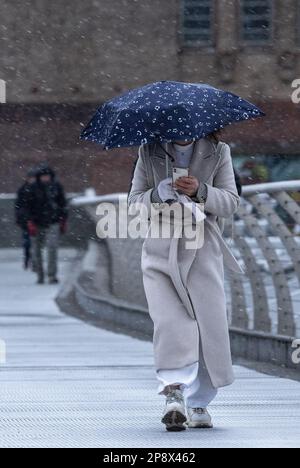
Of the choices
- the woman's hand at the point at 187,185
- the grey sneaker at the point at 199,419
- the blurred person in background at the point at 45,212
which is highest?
the blurred person in background at the point at 45,212

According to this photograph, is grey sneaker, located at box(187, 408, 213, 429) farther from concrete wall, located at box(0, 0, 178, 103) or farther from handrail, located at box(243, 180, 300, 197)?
concrete wall, located at box(0, 0, 178, 103)

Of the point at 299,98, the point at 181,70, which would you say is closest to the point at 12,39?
the point at 181,70

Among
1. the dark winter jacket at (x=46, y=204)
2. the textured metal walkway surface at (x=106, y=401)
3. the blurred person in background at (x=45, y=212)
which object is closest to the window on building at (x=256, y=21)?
the blurred person in background at (x=45, y=212)

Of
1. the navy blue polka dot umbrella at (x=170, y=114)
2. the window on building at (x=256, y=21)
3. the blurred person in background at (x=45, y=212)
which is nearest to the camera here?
the navy blue polka dot umbrella at (x=170, y=114)

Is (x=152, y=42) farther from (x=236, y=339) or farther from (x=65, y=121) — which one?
(x=236, y=339)

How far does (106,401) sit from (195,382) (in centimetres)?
155

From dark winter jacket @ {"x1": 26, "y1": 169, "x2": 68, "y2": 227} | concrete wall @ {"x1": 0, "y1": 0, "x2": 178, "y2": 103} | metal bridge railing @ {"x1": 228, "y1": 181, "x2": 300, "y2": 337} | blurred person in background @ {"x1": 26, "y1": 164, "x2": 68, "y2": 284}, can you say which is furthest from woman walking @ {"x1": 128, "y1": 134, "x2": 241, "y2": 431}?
concrete wall @ {"x1": 0, "y1": 0, "x2": 178, "y2": 103}

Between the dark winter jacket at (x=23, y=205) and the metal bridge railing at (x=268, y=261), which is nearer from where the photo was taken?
the metal bridge railing at (x=268, y=261)

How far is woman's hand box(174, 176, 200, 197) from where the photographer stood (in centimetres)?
803

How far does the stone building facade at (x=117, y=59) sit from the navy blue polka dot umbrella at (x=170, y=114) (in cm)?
3692

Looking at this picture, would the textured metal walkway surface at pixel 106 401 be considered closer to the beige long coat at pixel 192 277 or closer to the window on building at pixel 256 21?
the beige long coat at pixel 192 277

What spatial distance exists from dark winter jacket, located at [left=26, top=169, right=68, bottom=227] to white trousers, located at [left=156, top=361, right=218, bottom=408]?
1883cm

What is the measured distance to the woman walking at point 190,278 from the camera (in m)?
8.06
